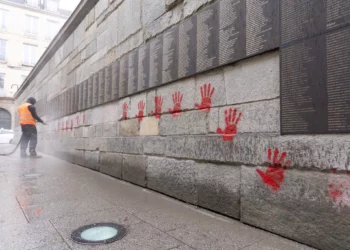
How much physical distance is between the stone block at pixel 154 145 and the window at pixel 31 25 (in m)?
33.8

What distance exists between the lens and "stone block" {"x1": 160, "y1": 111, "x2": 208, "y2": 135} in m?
3.00

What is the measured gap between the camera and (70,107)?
297 inches

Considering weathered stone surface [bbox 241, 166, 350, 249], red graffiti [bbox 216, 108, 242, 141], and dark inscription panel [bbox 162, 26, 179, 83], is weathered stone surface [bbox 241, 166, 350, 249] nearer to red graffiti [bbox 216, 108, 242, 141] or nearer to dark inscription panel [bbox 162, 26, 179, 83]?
red graffiti [bbox 216, 108, 242, 141]

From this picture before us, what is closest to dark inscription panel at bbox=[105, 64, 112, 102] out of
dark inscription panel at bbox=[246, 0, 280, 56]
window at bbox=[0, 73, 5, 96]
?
dark inscription panel at bbox=[246, 0, 280, 56]

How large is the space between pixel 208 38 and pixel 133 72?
188cm

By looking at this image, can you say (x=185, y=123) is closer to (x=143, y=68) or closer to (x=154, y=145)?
(x=154, y=145)

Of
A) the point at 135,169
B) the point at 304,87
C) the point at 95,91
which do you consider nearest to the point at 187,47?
the point at 304,87

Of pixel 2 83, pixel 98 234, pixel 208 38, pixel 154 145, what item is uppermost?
pixel 2 83

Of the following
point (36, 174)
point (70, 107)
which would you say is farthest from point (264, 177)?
point (70, 107)

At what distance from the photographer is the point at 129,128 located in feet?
14.9

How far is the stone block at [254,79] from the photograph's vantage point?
2.26 meters

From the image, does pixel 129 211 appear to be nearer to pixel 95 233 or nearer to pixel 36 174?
pixel 95 233

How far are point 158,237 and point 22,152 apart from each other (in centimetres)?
851

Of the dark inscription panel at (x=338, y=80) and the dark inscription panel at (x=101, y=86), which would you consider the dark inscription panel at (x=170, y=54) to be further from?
the dark inscription panel at (x=101, y=86)
